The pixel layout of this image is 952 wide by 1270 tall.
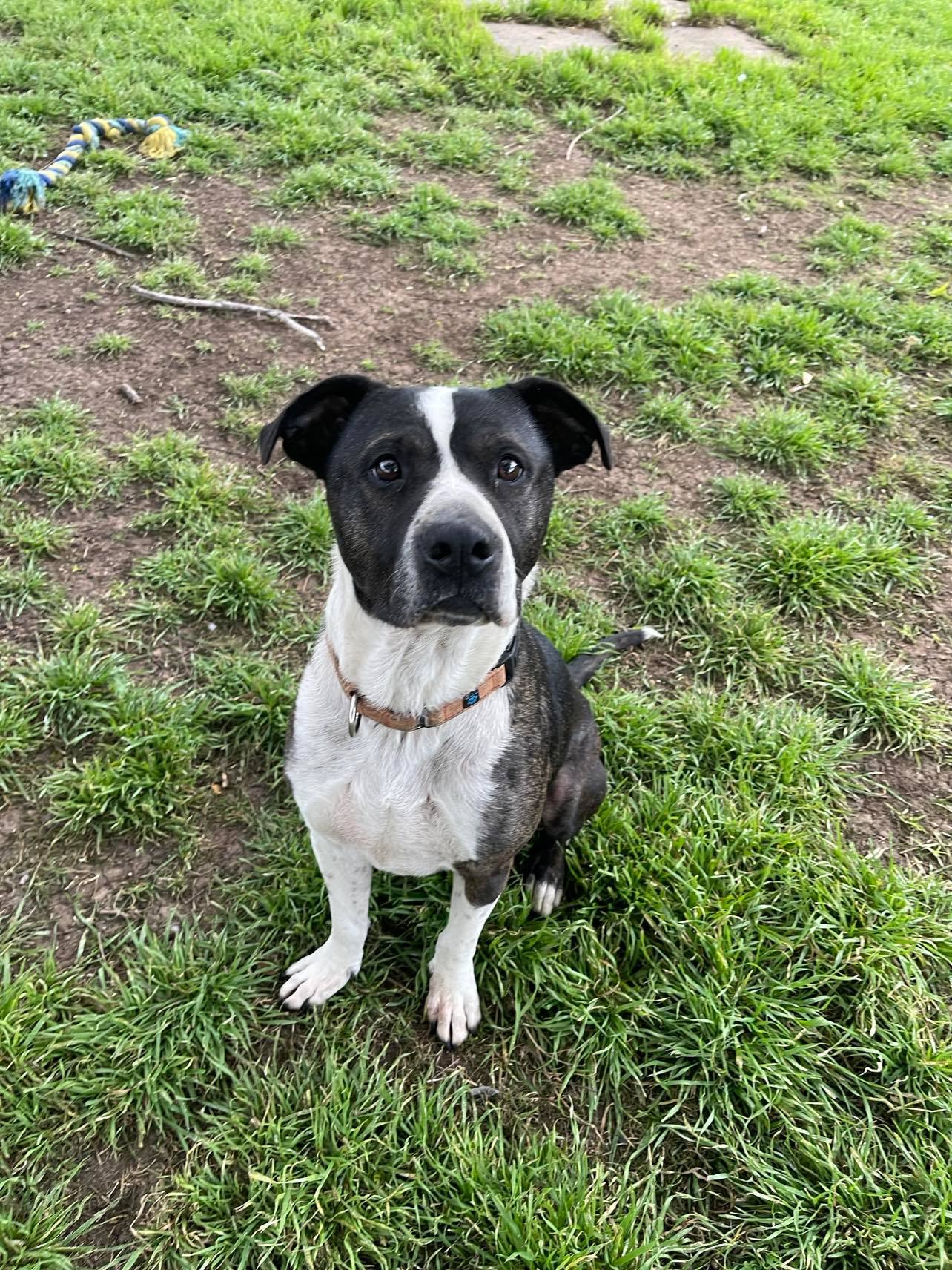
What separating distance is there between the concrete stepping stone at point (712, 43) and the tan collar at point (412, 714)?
842 cm

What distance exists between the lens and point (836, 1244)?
7.01ft

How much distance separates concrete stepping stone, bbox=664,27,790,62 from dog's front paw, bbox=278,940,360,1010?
8873 millimetres

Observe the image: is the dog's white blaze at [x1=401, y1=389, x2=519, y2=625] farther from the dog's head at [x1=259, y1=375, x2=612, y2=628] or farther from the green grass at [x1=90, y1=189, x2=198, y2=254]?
the green grass at [x1=90, y1=189, x2=198, y2=254]

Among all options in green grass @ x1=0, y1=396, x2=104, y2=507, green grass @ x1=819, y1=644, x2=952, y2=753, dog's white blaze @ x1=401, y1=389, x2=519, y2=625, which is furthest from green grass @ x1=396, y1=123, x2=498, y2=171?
dog's white blaze @ x1=401, y1=389, x2=519, y2=625

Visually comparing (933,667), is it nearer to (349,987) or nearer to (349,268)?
(349,987)

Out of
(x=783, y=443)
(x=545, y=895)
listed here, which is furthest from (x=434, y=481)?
(x=783, y=443)

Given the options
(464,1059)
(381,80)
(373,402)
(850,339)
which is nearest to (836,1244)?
(464,1059)

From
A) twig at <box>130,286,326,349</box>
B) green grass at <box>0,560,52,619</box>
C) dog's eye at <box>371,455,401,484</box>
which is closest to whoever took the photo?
dog's eye at <box>371,455,401,484</box>

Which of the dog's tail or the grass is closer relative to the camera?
the grass

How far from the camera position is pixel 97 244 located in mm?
5250

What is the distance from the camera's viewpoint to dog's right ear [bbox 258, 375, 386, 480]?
2.05 metres

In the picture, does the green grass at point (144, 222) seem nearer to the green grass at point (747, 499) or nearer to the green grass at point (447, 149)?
the green grass at point (447, 149)

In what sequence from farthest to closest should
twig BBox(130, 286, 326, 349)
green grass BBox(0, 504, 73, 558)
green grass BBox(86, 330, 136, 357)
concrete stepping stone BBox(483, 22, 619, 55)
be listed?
concrete stepping stone BBox(483, 22, 619, 55) < twig BBox(130, 286, 326, 349) < green grass BBox(86, 330, 136, 357) < green grass BBox(0, 504, 73, 558)

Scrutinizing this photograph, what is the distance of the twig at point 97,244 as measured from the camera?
206 inches
